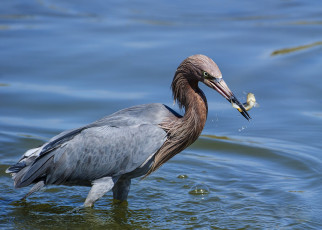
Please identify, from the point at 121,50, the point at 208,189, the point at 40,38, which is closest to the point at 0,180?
the point at 208,189

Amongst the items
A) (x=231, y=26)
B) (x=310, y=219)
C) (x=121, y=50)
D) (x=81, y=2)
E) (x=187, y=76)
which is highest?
(x=81, y=2)

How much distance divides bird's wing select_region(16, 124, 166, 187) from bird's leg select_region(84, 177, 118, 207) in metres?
0.07

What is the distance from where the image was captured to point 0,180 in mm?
8633

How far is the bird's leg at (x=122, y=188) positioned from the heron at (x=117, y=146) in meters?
0.19

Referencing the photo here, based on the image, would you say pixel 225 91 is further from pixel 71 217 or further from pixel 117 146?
pixel 71 217

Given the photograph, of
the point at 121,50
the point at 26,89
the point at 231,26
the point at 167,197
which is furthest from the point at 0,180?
the point at 231,26

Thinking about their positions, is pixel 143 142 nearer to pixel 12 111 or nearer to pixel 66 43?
pixel 12 111

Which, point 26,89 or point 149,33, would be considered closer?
point 26,89

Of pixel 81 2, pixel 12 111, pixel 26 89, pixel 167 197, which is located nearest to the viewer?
pixel 167 197

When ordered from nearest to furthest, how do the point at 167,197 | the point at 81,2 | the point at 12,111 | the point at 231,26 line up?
1. the point at 167,197
2. the point at 12,111
3. the point at 231,26
4. the point at 81,2

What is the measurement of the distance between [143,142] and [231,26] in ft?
31.5

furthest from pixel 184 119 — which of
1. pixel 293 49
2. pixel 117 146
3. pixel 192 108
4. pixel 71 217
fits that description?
pixel 293 49

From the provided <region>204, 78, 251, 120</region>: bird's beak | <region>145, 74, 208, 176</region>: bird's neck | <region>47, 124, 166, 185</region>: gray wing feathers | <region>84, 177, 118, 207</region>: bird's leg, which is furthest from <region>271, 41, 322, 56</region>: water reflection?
<region>84, 177, 118, 207</region>: bird's leg

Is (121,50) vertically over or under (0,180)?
over
